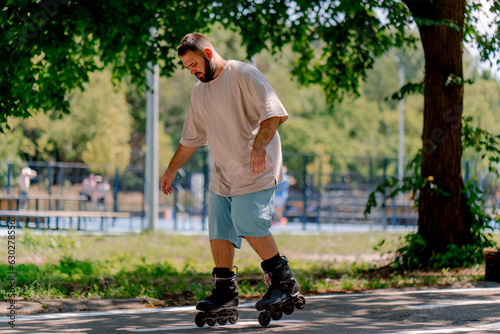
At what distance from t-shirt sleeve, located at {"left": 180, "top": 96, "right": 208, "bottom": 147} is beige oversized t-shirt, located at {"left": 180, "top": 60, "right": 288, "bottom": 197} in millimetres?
217

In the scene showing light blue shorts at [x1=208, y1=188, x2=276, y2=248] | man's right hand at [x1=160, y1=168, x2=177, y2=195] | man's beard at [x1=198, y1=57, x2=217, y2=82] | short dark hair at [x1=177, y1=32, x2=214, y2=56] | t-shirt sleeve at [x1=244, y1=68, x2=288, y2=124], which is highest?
short dark hair at [x1=177, y1=32, x2=214, y2=56]

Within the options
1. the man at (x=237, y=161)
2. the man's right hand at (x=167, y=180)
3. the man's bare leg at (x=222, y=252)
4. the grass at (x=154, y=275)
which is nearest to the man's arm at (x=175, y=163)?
the man's right hand at (x=167, y=180)

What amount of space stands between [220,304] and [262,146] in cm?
110

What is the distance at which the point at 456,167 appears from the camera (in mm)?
7914

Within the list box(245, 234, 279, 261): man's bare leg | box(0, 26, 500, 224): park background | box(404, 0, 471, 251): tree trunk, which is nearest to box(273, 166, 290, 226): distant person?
box(0, 26, 500, 224): park background

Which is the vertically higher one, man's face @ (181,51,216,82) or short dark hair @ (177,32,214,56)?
short dark hair @ (177,32,214,56)

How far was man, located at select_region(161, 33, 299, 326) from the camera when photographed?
439cm

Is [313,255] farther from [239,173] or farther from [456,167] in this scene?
[239,173]

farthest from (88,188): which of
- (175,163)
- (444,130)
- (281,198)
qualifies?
(175,163)

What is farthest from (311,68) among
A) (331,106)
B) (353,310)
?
(353,310)

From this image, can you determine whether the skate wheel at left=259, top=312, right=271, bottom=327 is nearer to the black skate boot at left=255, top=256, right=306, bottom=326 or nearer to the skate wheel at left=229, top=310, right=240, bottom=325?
the black skate boot at left=255, top=256, right=306, bottom=326

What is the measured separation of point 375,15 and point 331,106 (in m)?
1.96

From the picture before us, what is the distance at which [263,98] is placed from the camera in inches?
173

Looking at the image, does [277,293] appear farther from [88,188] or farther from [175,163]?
[88,188]
